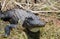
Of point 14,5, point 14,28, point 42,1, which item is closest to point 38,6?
point 42,1

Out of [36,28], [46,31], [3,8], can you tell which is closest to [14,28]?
[46,31]

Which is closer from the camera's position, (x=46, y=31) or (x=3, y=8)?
(x=46, y=31)

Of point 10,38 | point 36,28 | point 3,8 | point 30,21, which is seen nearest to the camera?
point 36,28

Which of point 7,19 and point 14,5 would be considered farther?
point 14,5

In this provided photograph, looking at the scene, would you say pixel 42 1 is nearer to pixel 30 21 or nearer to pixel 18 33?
pixel 18 33

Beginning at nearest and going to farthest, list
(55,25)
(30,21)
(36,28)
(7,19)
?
(36,28) → (30,21) → (55,25) → (7,19)

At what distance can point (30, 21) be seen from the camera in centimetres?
363

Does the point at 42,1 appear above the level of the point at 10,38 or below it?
above

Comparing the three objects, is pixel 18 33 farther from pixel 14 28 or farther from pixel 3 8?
pixel 3 8

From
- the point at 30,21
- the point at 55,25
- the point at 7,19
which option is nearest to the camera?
the point at 30,21

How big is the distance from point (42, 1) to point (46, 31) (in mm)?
1737

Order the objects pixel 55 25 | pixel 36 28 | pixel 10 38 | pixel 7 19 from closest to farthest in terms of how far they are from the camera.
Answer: pixel 36 28 → pixel 10 38 → pixel 55 25 → pixel 7 19

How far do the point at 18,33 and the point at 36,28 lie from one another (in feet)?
4.56

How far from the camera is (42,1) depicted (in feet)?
20.5
